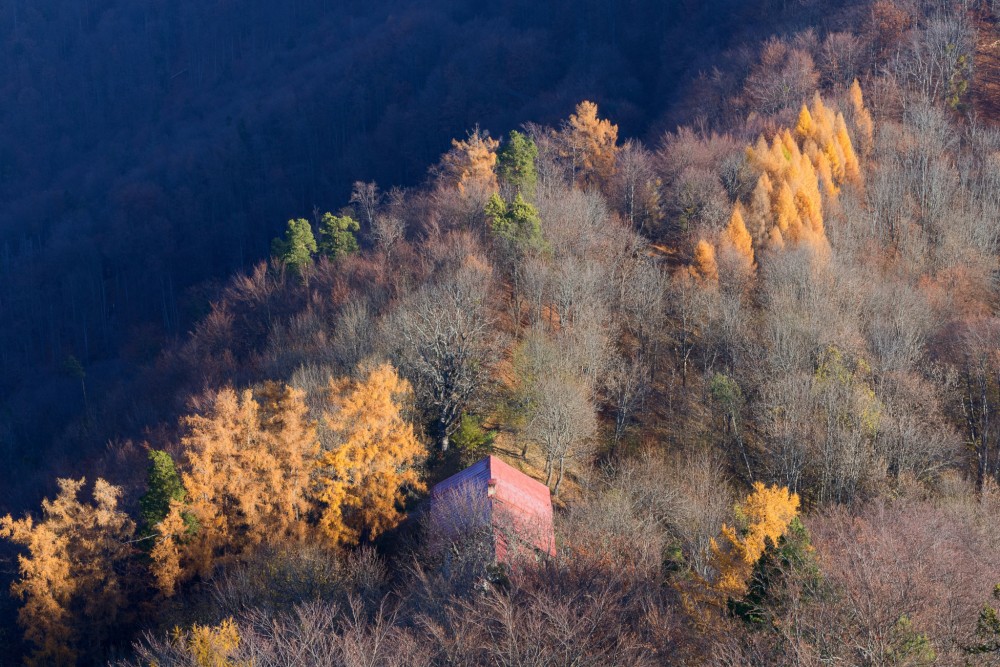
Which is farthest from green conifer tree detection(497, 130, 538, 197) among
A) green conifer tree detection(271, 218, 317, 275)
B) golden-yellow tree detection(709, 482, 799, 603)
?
golden-yellow tree detection(709, 482, 799, 603)

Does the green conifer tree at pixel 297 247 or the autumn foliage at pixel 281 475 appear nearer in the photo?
the autumn foliage at pixel 281 475

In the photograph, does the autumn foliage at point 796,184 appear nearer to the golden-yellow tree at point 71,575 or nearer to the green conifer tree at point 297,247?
the green conifer tree at point 297,247

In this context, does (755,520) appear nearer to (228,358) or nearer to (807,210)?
(807,210)

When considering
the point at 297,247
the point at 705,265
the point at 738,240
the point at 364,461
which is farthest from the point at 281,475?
the point at 297,247

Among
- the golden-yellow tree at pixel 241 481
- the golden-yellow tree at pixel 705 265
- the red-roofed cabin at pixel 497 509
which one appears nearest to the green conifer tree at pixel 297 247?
the golden-yellow tree at pixel 241 481

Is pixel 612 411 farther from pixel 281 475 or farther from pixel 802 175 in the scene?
pixel 802 175

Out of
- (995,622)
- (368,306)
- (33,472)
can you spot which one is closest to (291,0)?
(33,472)
